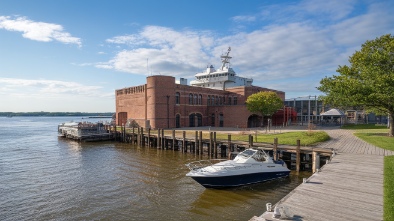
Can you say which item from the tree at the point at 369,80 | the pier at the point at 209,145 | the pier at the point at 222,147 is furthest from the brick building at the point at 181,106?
the tree at the point at 369,80

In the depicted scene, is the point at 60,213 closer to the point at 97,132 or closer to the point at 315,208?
the point at 315,208

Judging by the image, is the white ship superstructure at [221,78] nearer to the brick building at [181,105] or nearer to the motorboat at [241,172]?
the brick building at [181,105]

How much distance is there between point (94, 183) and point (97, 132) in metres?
25.8

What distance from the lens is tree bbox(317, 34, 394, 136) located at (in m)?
22.9

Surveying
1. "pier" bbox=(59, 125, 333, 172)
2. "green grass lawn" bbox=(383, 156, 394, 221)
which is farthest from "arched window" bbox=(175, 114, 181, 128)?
"green grass lawn" bbox=(383, 156, 394, 221)

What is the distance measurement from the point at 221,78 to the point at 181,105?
17.8m

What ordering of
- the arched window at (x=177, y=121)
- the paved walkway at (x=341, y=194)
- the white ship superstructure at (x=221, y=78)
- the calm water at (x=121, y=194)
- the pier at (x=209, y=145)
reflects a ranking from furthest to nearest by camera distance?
the white ship superstructure at (x=221, y=78)
the arched window at (x=177, y=121)
the pier at (x=209, y=145)
the calm water at (x=121, y=194)
the paved walkway at (x=341, y=194)

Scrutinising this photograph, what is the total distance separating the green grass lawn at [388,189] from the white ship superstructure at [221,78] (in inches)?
1883

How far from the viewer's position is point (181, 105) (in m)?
47.5

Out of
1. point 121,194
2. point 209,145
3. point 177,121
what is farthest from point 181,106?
point 121,194

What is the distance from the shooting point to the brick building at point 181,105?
44750 millimetres

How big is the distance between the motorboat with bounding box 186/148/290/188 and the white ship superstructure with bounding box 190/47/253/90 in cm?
4462

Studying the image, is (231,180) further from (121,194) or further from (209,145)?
(209,145)

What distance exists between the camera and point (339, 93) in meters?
25.7
